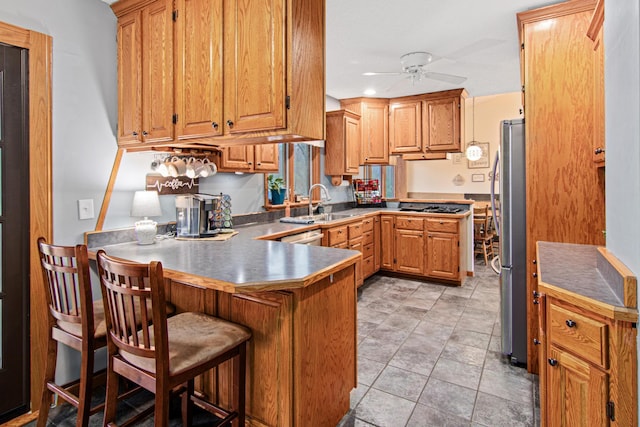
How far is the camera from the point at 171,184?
9.14ft

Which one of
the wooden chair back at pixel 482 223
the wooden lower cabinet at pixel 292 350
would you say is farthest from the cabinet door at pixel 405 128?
the wooden lower cabinet at pixel 292 350

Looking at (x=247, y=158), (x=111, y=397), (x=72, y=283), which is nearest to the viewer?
(x=111, y=397)

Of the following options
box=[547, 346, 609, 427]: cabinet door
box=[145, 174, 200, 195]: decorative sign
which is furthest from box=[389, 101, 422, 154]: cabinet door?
box=[547, 346, 609, 427]: cabinet door

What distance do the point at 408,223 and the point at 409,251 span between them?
0.37 meters

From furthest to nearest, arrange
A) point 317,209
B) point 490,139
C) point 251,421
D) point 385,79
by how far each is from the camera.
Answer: point 490,139
point 317,209
point 385,79
point 251,421

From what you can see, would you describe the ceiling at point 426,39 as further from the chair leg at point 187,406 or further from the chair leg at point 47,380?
the chair leg at point 187,406

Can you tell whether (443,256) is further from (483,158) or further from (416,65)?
(483,158)

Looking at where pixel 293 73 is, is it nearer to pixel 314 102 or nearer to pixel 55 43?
pixel 314 102

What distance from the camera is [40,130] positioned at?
6.76ft

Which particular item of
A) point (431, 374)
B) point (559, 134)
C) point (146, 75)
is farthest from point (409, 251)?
point (146, 75)

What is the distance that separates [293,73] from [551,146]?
1801mm

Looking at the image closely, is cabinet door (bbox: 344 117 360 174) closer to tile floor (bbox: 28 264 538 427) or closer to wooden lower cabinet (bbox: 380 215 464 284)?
wooden lower cabinet (bbox: 380 215 464 284)

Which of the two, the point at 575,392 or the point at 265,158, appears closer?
the point at 575,392

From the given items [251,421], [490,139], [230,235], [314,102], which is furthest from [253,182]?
[490,139]
